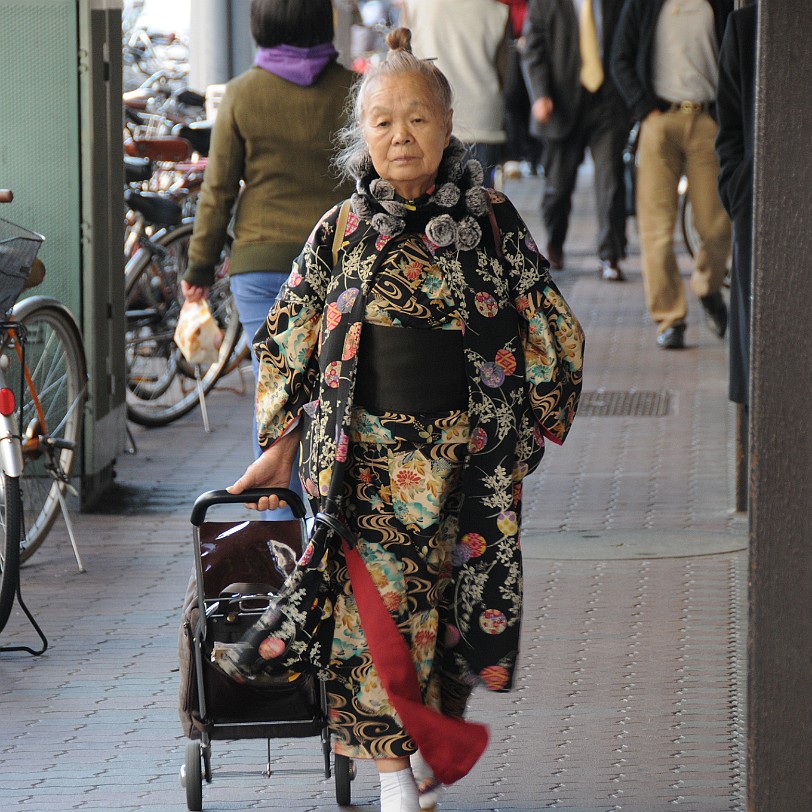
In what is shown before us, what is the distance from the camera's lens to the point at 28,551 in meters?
6.45

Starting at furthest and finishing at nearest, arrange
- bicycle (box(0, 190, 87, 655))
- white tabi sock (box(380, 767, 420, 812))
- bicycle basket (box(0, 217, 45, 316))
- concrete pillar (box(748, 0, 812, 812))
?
bicycle basket (box(0, 217, 45, 316)) < bicycle (box(0, 190, 87, 655)) < white tabi sock (box(380, 767, 420, 812)) < concrete pillar (box(748, 0, 812, 812))

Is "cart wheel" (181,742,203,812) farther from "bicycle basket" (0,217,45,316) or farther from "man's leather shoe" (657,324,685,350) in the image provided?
"man's leather shoe" (657,324,685,350)

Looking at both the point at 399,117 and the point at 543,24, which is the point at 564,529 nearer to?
the point at 399,117

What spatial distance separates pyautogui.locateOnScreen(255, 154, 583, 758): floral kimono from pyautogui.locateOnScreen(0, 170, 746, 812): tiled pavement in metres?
0.53

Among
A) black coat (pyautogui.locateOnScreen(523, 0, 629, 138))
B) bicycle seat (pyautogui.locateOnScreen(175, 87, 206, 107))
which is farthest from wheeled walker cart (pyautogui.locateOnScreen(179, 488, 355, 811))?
black coat (pyautogui.locateOnScreen(523, 0, 629, 138))

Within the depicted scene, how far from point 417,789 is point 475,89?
26.7 ft

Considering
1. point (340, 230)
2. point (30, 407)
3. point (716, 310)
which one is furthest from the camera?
point (716, 310)

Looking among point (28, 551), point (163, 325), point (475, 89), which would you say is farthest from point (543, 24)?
point (28, 551)

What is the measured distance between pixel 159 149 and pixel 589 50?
17.3ft

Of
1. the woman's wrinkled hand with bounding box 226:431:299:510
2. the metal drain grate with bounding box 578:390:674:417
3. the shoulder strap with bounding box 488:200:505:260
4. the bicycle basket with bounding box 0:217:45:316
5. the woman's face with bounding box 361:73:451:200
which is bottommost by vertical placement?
the metal drain grate with bounding box 578:390:674:417

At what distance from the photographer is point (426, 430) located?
148 inches

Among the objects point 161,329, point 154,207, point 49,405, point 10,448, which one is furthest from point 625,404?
point 10,448

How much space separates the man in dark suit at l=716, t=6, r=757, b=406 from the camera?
236 inches

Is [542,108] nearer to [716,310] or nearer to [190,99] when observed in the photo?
[716,310]
